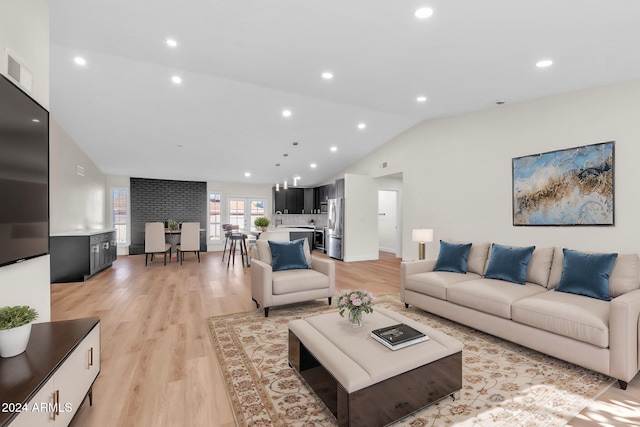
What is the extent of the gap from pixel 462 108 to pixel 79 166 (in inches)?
299

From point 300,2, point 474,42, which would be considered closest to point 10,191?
point 300,2

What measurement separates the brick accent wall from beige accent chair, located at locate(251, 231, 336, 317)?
6158 mm

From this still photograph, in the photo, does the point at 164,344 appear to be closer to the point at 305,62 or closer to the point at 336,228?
the point at 305,62

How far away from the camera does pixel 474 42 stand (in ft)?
9.39

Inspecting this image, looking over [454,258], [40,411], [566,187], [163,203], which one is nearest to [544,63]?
[566,187]

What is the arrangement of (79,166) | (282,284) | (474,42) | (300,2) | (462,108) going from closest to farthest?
(300,2)
(474,42)
(282,284)
(462,108)
(79,166)

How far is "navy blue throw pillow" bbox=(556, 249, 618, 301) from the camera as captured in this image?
99.5 inches

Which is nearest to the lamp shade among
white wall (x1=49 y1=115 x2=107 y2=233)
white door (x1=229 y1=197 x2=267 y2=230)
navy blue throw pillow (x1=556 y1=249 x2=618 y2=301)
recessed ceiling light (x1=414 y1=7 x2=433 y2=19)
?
navy blue throw pillow (x1=556 y1=249 x2=618 y2=301)

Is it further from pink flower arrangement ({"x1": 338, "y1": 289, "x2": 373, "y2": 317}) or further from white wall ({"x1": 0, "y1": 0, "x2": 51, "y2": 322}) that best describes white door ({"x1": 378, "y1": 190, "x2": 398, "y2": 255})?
white wall ({"x1": 0, "y1": 0, "x2": 51, "y2": 322})

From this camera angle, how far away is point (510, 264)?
3.18 metres

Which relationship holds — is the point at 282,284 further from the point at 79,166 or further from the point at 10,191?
the point at 79,166

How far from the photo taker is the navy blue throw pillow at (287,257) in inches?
151

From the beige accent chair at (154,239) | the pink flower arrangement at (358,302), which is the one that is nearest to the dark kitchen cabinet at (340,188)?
the beige accent chair at (154,239)

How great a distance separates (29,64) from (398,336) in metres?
3.13
